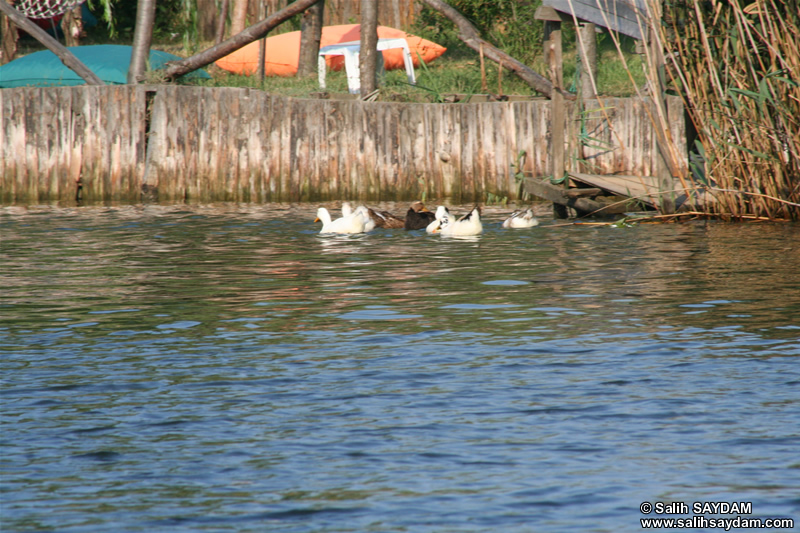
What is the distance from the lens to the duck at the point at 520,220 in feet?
43.5

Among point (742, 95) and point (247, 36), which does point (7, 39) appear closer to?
point (247, 36)

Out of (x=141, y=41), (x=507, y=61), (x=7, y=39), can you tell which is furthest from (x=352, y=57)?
(x=7, y=39)

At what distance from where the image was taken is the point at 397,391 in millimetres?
5848

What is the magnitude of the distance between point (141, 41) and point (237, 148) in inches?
95.1

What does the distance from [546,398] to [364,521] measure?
1.83 m

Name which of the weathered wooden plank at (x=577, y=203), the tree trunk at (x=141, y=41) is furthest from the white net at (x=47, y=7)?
the weathered wooden plank at (x=577, y=203)

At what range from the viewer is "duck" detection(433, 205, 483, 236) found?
500 inches

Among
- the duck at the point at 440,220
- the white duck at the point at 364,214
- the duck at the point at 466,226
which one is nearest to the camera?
the duck at the point at 466,226

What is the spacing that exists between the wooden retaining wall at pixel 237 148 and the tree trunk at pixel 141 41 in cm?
54

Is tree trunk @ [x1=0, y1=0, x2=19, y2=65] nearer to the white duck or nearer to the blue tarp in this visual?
the blue tarp

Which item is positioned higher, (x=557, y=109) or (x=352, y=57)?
(x=352, y=57)

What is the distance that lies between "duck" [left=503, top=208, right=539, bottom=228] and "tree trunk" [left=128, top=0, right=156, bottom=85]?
23.3 ft

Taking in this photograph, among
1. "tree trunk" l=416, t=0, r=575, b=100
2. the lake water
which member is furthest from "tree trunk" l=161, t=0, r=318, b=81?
the lake water

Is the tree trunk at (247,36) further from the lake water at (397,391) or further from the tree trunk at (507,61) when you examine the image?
the lake water at (397,391)
